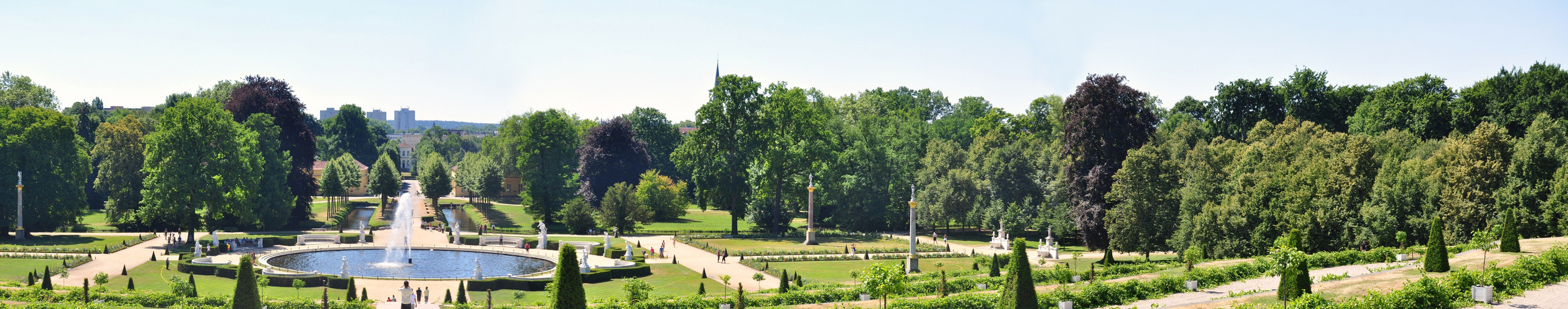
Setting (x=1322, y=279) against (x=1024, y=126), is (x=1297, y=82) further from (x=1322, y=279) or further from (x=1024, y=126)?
(x=1322, y=279)

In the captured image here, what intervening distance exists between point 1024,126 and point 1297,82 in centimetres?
2701

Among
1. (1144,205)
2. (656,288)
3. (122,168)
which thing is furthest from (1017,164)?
(122,168)

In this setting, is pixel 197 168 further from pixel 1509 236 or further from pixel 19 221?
pixel 1509 236

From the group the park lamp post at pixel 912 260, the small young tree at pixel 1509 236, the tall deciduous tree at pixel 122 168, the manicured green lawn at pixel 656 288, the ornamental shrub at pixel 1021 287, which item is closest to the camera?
the ornamental shrub at pixel 1021 287

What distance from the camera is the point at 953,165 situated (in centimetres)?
7431

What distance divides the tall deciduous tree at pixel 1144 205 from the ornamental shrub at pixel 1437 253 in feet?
57.4

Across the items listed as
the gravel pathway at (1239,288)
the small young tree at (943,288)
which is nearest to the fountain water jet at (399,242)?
the small young tree at (943,288)

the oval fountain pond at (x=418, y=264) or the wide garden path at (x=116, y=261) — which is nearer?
the wide garden path at (x=116, y=261)

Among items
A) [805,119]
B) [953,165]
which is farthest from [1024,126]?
[805,119]

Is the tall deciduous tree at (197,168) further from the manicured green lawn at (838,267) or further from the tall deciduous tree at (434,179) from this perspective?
the manicured green lawn at (838,267)

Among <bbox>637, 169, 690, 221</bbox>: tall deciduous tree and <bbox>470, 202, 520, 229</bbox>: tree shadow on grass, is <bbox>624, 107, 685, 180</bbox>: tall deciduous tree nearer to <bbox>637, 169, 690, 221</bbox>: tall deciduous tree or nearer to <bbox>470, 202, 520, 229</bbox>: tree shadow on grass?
<bbox>470, 202, 520, 229</bbox>: tree shadow on grass

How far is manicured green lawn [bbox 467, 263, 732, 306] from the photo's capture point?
38.0 metres

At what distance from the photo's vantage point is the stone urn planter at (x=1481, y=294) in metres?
26.1

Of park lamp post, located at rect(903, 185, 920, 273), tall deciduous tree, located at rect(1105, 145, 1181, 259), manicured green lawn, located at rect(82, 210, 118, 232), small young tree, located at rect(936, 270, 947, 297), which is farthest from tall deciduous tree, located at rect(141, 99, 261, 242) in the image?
tall deciduous tree, located at rect(1105, 145, 1181, 259)
